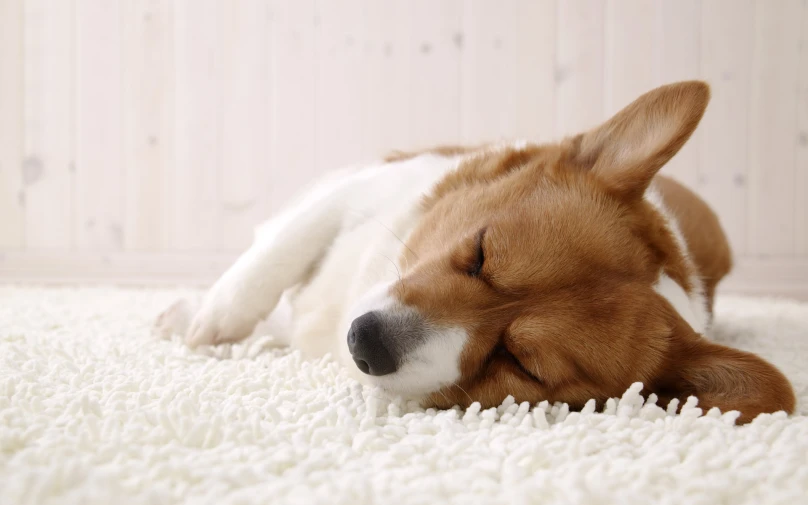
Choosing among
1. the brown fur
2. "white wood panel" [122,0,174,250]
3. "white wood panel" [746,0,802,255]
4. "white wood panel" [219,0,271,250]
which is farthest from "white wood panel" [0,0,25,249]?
"white wood panel" [746,0,802,255]

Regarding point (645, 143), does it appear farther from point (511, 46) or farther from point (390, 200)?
point (511, 46)

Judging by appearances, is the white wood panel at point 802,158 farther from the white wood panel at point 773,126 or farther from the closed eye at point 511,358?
the closed eye at point 511,358

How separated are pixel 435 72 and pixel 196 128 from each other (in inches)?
56.6

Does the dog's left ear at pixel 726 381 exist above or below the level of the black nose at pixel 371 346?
below

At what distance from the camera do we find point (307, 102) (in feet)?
12.6

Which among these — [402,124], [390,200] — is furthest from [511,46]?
[390,200]

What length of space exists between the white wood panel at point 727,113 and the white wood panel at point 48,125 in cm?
366

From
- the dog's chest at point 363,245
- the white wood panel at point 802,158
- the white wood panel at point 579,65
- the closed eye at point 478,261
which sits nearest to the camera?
the closed eye at point 478,261

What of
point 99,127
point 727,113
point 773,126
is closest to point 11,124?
point 99,127

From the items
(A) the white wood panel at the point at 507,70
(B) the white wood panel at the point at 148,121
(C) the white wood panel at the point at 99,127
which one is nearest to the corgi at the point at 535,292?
(A) the white wood panel at the point at 507,70

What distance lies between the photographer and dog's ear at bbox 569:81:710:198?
4.19ft

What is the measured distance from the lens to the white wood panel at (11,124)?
3.97 meters

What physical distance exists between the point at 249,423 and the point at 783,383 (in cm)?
85

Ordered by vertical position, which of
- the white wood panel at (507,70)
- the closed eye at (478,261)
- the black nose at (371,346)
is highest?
the white wood panel at (507,70)
